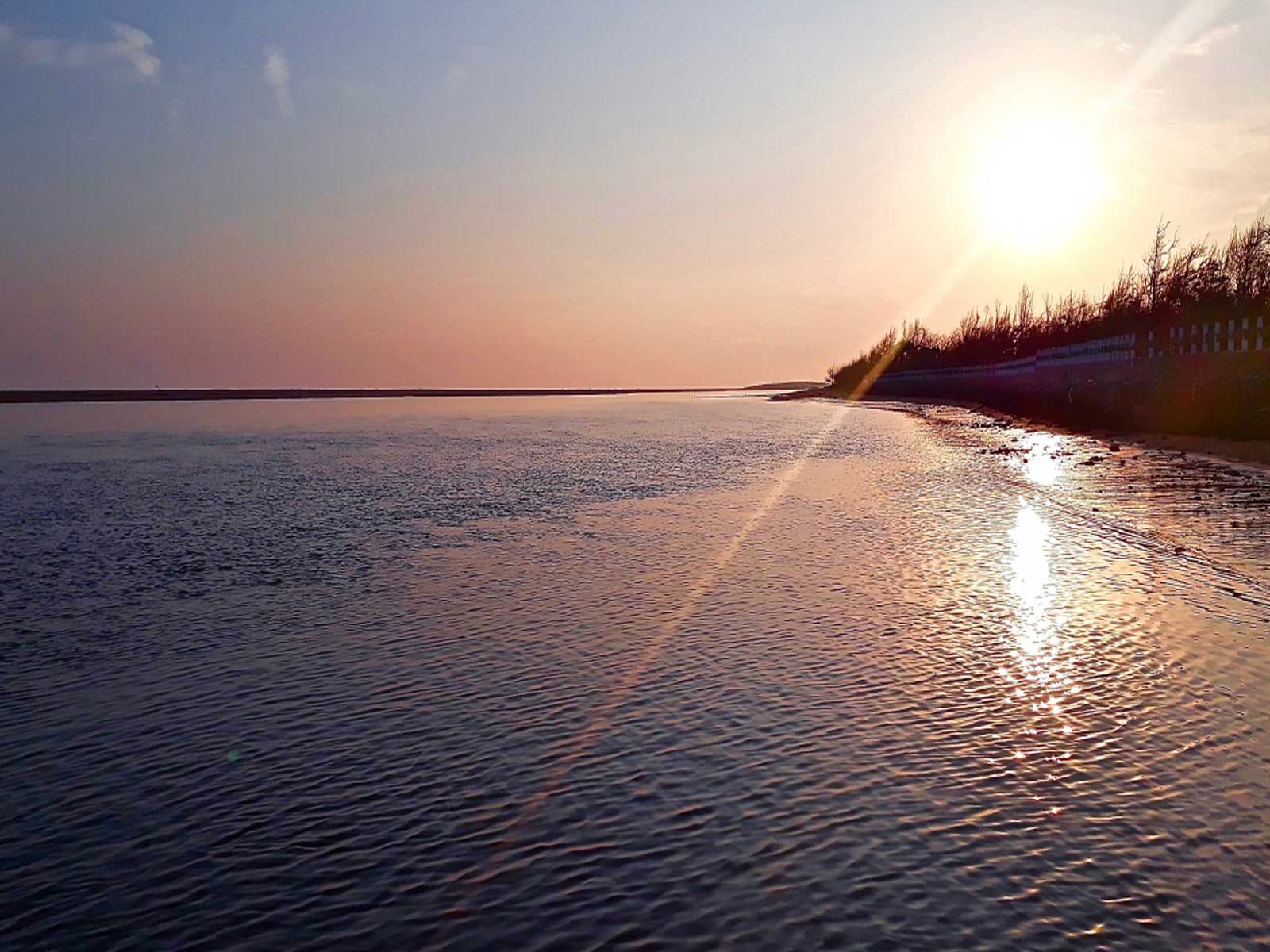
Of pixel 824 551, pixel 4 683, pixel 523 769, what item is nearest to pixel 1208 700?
pixel 523 769

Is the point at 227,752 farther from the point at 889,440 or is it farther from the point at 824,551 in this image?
the point at 889,440

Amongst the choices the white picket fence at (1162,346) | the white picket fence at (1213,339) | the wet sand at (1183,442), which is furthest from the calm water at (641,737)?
the white picket fence at (1162,346)

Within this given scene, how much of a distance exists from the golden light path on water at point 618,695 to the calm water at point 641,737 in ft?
0.11

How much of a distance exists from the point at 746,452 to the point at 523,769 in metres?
27.2

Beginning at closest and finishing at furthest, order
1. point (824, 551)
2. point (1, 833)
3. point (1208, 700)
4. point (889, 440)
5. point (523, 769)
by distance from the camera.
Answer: point (1, 833) → point (523, 769) → point (1208, 700) → point (824, 551) → point (889, 440)

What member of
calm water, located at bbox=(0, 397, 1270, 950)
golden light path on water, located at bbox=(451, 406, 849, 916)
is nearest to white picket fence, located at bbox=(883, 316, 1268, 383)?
calm water, located at bbox=(0, 397, 1270, 950)

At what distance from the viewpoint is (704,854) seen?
481 centimetres

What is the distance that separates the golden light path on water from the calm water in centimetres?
3

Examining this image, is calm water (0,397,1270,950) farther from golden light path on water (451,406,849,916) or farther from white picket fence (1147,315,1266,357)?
white picket fence (1147,315,1266,357)

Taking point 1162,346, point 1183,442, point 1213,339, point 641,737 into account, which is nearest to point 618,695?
point 641,737

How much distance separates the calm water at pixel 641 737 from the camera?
4.38 metres

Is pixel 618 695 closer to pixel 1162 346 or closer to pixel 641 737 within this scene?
pixel 641 737

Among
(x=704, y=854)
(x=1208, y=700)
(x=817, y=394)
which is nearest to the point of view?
(x=704, y=854)

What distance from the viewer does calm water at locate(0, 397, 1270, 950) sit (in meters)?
4.38
